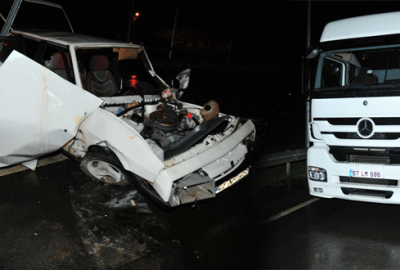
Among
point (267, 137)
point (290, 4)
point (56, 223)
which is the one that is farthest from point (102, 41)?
point (290, 4)

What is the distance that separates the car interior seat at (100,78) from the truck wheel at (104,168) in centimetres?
128

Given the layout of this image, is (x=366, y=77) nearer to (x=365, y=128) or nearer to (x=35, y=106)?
(x=365, y=128)

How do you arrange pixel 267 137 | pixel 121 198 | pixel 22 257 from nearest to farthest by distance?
pixel 22 257, pixel 121 198, pixel 267 137

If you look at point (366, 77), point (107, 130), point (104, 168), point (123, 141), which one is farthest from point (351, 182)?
point (104, 168)

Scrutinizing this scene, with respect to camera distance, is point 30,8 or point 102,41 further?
point 30,8

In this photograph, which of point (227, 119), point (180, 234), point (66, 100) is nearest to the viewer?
point (180, 234)

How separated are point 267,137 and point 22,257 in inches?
246

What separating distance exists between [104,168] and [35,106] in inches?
49.4

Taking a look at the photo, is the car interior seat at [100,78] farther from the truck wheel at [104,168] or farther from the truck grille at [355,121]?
the truck grille at [355,121]

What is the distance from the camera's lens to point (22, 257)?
11.5ft

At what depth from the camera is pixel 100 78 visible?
5969mm

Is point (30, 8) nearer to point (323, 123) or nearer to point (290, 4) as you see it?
point (323, 123)

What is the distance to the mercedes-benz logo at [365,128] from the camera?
4.50 meters

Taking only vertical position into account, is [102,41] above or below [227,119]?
above
